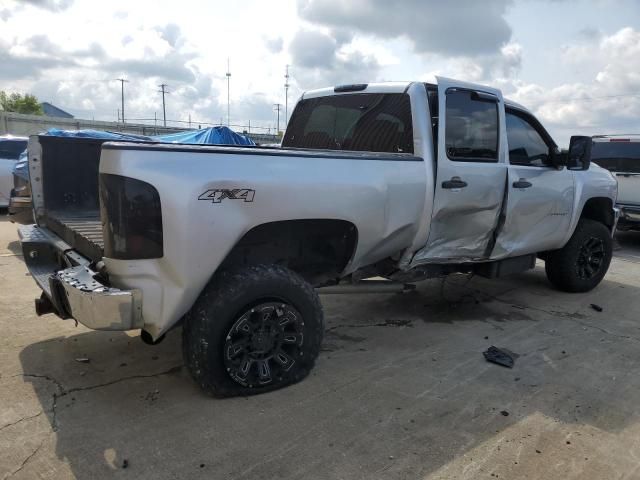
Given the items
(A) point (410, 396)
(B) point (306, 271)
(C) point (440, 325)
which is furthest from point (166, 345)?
(C) point (440, 325)

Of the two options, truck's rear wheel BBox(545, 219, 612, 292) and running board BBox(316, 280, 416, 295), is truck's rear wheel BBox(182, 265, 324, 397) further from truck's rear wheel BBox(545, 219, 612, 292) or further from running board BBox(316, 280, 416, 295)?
truck's rear wheel BBox(545, 219, 612, 292)

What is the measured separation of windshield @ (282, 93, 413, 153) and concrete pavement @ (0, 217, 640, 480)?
5.42 ft

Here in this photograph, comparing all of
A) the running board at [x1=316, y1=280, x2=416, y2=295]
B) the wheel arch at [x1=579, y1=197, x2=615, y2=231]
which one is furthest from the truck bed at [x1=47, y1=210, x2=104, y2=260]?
the wheel arch at [x1=579, y1=197, x2=615, y2=231]

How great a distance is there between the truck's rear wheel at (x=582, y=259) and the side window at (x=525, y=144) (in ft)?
3.93

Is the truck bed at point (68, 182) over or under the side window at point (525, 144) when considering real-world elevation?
under

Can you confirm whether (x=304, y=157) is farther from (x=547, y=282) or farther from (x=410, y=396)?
(x=547, y=282)

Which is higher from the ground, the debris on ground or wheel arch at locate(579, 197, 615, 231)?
wheel arch at locate(579, 197, 615, 231)

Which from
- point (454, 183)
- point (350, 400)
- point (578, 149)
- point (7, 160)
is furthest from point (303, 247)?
point (7, 160)

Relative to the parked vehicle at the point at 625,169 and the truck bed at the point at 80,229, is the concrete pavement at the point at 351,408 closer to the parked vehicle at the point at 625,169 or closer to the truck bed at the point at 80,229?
the truck bed at the point at 80,229

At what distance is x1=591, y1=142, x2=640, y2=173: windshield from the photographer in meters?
9.88

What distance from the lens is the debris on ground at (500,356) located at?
13.3 feet

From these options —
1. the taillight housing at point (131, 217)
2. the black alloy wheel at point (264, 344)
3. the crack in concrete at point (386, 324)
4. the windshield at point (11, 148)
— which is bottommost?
the crack in concrete at point (386, 324)

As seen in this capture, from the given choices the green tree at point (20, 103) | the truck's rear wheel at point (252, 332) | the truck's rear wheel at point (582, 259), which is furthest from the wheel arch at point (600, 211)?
the green tree at point (20, 103)

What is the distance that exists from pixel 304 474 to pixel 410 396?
42.8 inches
